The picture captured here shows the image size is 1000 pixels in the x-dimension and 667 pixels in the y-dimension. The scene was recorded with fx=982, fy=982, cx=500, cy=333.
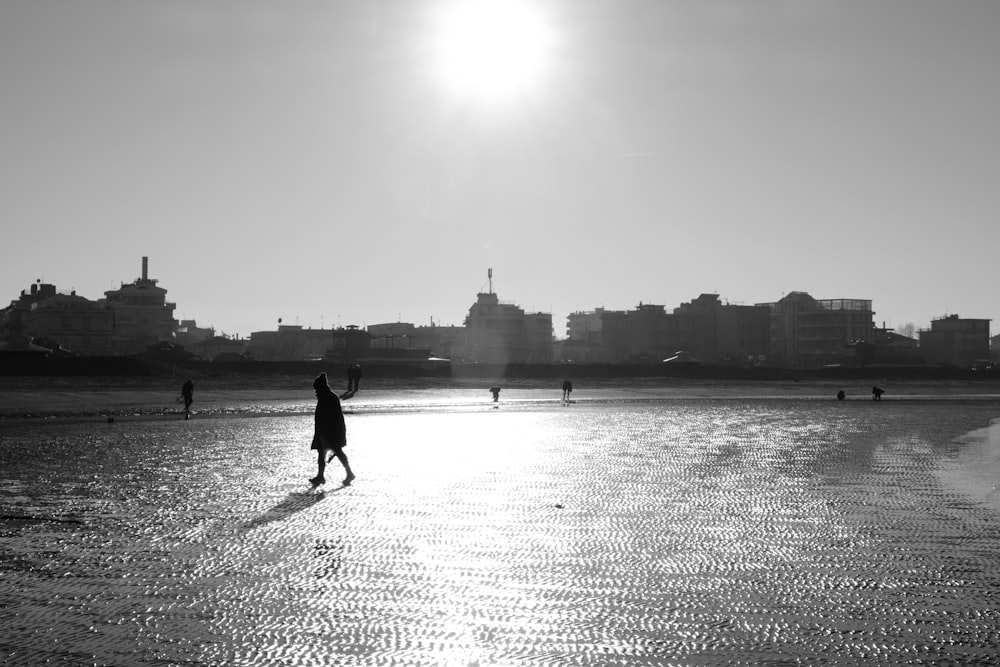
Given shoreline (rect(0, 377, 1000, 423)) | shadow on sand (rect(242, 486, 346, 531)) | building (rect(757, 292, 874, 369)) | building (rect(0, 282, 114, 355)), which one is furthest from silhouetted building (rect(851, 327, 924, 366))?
shadow on sand (rect(242, 486, 346, 531))

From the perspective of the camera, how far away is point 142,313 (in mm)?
150375

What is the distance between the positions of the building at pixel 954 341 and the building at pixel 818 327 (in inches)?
585

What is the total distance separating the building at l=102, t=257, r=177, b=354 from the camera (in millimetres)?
147000

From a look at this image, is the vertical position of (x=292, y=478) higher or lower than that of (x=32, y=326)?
lower

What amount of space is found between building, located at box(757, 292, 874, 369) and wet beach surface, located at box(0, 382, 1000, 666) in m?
132

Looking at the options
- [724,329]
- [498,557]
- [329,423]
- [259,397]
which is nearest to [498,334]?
[724,329]

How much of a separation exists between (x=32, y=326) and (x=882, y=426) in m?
127

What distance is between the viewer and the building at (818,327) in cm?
15000

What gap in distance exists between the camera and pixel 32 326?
440 feet

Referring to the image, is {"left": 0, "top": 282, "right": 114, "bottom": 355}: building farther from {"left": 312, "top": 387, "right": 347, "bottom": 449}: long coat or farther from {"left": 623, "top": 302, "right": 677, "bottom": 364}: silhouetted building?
{"left": 312, "top": 387, "right": 347, "bottom": 449}: long coat

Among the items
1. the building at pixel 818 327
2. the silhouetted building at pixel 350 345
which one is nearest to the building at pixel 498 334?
the building at pixel 818 327

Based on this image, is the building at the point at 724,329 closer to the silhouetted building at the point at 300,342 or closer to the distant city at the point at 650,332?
the distant city at the point at 650,332

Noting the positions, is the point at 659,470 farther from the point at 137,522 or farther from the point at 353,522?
the point at 137,522

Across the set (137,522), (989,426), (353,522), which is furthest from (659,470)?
(989,426)
